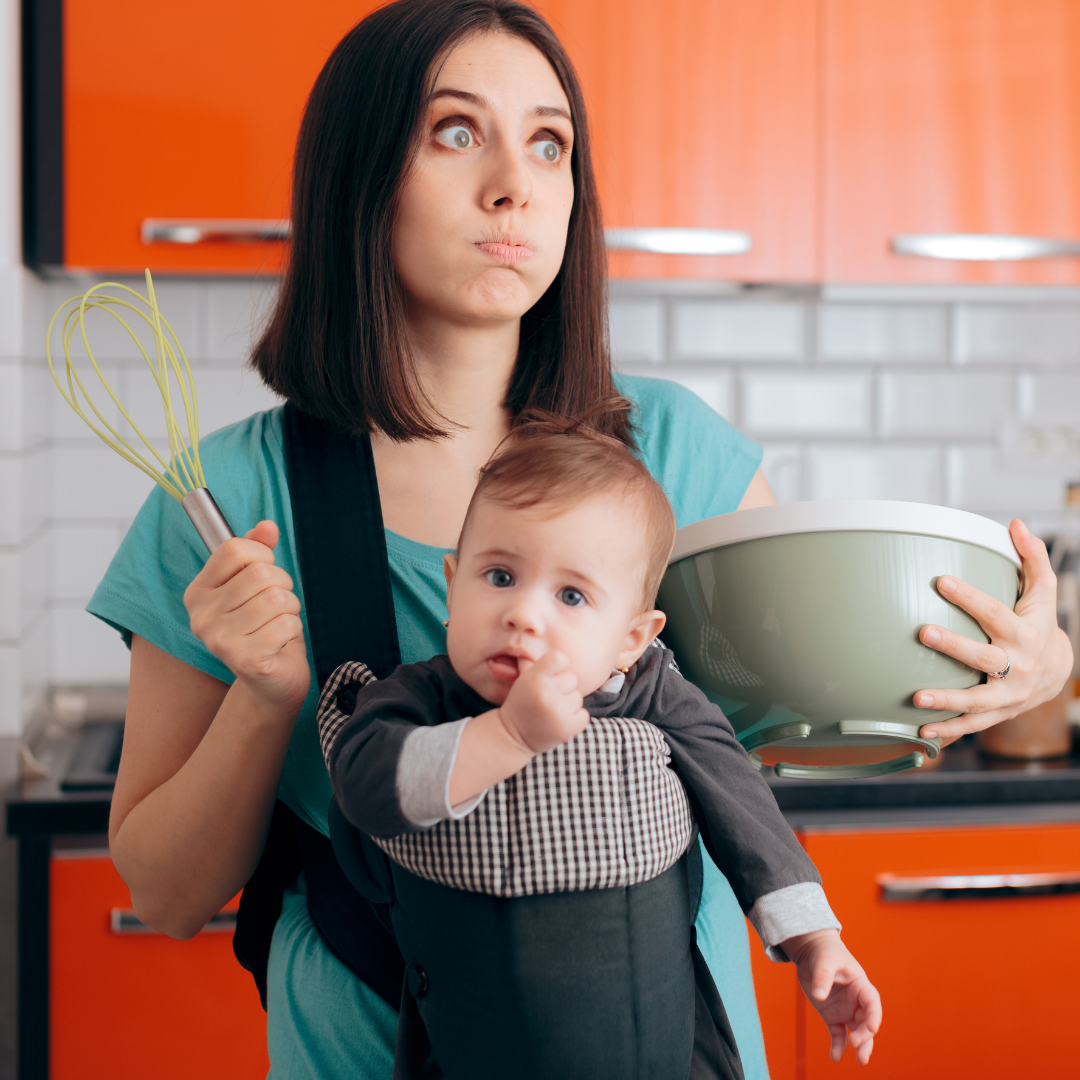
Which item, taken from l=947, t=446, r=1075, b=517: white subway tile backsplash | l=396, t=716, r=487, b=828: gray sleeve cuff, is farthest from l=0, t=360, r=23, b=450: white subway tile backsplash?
l=947, t=446, r=1075, b=517: white subway tile backsplash

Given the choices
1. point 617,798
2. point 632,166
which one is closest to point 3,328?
point 632,166

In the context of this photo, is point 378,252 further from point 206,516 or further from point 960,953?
point 960,953

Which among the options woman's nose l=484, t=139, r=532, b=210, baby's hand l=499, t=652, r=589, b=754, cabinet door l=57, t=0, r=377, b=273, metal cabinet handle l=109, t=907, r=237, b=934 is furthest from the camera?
cabinet door l=57, t=0, r=377, b=273

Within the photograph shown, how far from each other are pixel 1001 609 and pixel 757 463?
11.2 inches

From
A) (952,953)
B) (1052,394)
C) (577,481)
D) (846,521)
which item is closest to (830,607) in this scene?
(846,521)

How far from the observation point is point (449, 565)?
677mm

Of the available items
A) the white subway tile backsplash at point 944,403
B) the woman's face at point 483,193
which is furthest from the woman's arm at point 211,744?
the white subway tile backsplash at point 944,403

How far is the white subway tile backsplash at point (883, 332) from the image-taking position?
1937 mm

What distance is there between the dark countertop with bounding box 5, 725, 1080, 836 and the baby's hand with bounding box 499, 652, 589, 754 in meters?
0.90

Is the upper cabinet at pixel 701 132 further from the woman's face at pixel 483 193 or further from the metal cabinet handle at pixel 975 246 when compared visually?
the woman's face at pixel 483 193

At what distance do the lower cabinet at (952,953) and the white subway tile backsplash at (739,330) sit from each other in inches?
34.3

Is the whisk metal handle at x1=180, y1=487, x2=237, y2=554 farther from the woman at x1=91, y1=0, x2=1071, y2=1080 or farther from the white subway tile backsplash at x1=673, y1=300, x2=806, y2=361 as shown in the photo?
the white subway tile backsplash at x1=673, y1=300, x2=806, y2=361

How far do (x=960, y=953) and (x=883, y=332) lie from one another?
1.06 metres

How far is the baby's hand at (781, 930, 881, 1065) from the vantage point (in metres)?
0.61
